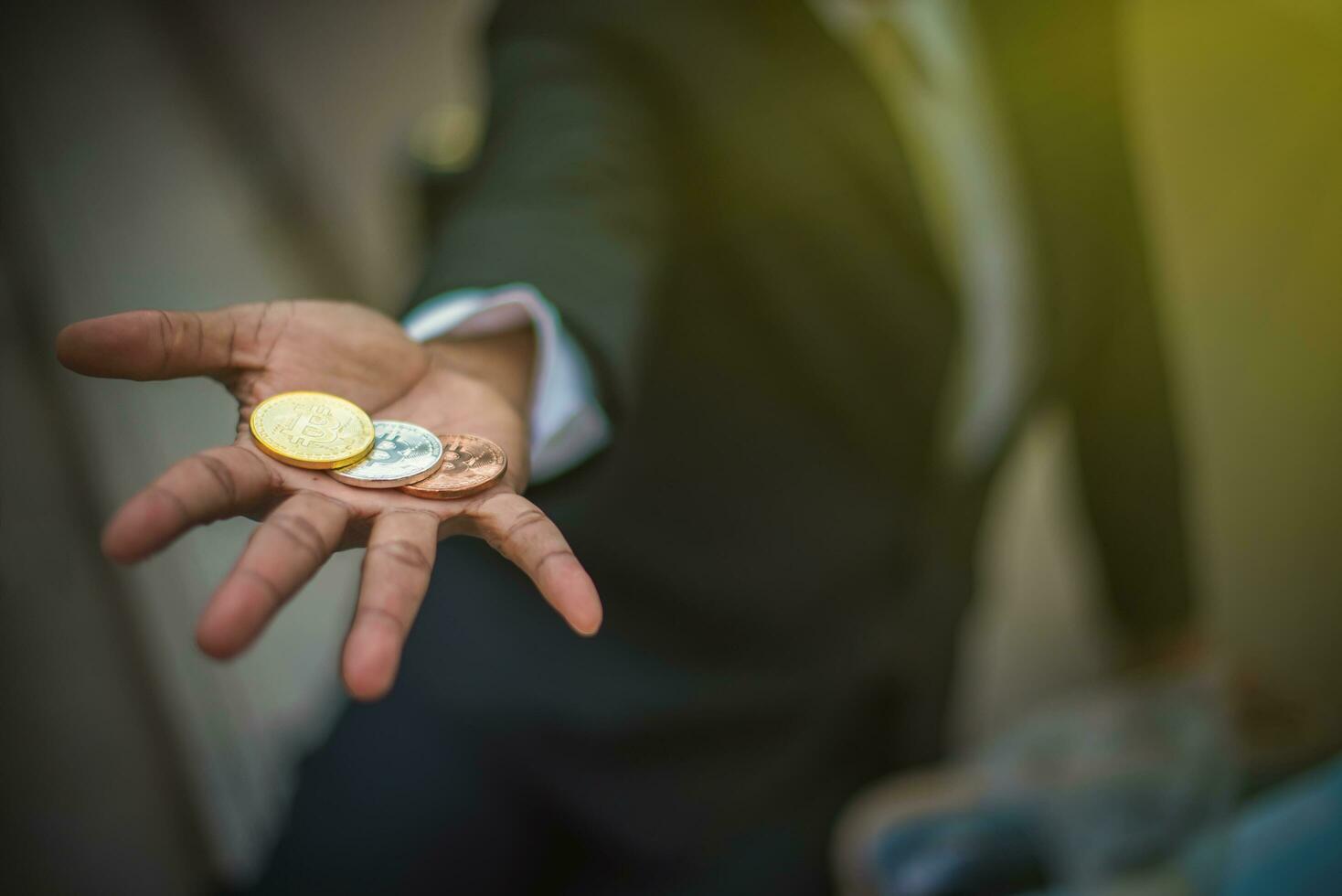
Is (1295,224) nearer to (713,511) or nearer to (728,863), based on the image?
(713,511)

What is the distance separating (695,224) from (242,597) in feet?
2.10

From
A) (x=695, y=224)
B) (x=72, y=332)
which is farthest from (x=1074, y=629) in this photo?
(x=72, y=332)

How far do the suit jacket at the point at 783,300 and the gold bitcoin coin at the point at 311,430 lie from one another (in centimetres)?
24

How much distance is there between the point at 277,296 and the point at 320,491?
372 mm

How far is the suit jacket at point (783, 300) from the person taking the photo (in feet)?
2.19

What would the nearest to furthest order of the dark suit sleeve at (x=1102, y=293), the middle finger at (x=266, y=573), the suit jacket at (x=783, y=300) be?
1. the middle finger at (x=266, y=573)
2. the suit jacket at (x=783, y=300)
3. the dark suit sleeve at (x=1102, y=293)

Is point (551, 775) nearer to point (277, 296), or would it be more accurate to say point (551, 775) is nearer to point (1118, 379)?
point (277, 296)

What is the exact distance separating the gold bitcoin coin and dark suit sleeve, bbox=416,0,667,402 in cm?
14

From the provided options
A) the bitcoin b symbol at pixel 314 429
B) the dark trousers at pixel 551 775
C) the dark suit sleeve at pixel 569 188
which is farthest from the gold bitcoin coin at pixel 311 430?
the dark trousers at pixel 551 775

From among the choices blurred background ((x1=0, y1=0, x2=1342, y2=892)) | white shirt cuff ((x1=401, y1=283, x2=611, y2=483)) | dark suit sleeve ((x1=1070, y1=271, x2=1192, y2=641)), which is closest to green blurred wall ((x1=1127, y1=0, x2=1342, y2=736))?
blurred background ((x1=0, y1=0, x2=1342, y2=892))

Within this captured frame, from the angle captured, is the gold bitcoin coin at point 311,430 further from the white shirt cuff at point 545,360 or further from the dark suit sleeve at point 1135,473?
the dark suit sleeve at point 1135,473

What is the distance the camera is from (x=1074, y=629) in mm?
1547

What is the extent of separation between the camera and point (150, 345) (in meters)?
0.28

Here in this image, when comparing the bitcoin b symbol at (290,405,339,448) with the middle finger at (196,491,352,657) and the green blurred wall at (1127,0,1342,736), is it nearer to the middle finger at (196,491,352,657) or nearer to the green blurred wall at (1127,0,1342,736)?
the middle finger at (196,491,352,657)
